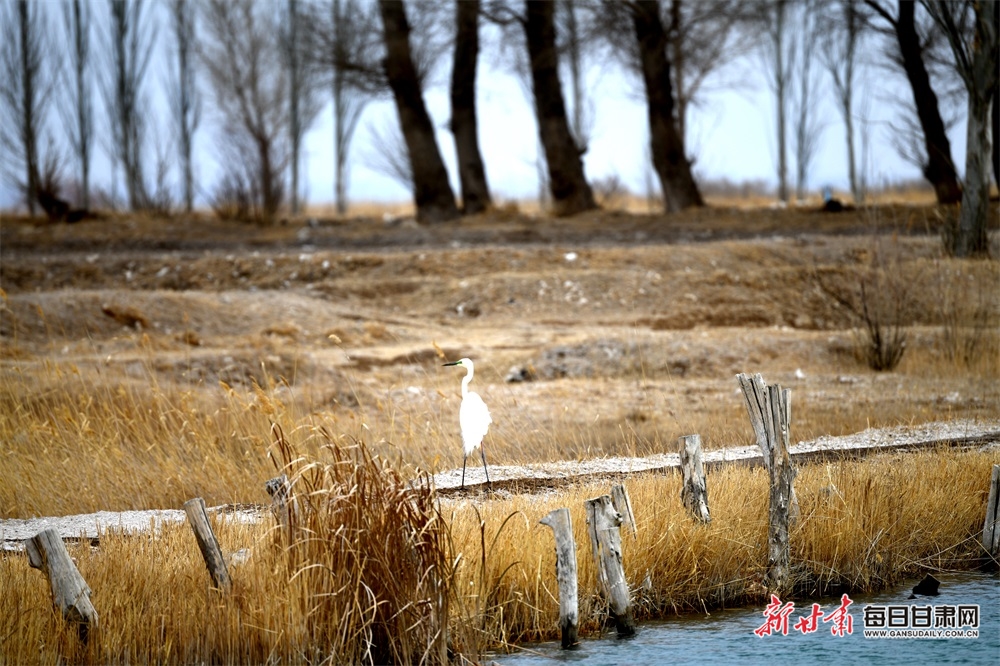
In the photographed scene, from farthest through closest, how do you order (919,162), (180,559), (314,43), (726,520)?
(314,43) → (919,162) → (726,520) → (180,559)

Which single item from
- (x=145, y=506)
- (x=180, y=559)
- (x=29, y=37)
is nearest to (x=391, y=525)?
(x=180, y=559)

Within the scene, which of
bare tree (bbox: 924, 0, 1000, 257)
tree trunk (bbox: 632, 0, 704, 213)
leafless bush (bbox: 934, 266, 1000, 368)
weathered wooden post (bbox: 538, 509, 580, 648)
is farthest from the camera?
tree trunk (bbox: 632, 0, 704, 213)

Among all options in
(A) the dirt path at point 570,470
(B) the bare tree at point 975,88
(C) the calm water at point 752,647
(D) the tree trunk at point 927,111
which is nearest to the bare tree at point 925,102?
(D) the tree trunk at point 927,111

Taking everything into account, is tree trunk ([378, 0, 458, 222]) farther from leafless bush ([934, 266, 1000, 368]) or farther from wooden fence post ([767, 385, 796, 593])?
wooden fence post ([767, 385, 796, 593])

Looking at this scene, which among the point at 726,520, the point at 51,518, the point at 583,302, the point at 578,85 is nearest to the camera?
the point at 726,520

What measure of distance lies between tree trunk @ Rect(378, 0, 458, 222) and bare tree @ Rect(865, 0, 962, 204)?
31.8 ft

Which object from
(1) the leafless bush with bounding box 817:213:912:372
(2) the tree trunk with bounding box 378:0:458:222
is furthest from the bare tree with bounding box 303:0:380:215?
(1) the leafless bush with bounding box 817:213:912:372

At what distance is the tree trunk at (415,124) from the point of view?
944 inches

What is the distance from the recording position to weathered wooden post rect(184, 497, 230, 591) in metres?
4.82

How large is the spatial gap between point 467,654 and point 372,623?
0.48 m

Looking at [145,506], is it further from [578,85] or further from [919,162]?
[578,85]

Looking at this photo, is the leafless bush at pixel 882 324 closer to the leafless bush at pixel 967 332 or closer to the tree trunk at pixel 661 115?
the leafless bush at pixel 967 332

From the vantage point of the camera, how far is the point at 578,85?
114 feet

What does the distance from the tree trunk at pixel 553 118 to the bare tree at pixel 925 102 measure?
6979 millimetres
